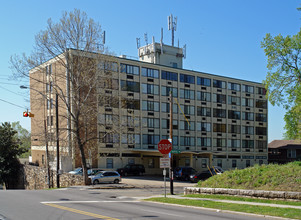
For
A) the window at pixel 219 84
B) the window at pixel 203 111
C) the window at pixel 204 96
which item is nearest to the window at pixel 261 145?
the window at pixel 219 84

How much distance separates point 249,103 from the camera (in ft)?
230

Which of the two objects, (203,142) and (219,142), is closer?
(203,142)

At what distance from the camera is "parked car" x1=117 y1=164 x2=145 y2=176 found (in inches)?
1941

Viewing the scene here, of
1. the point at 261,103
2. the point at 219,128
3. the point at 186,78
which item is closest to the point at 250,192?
the point at 186,78

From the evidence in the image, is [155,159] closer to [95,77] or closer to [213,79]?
[213,79]

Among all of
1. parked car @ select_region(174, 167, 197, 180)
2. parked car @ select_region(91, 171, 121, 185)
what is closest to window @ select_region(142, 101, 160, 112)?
parked car @ select_region(174, 167, 197, 180)

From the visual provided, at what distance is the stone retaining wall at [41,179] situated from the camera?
35031mm

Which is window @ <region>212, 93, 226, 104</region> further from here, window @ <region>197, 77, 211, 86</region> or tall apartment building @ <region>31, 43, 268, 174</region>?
window @ <region>197, 77, 211, 86</region>

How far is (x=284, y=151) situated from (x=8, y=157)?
55.7 metres

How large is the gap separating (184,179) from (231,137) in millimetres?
24799

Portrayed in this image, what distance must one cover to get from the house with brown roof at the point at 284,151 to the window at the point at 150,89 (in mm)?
34119

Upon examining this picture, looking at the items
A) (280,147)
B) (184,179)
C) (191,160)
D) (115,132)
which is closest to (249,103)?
(280,147)

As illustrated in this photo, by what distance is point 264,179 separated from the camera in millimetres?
20125

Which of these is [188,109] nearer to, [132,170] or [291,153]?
[132,170]
